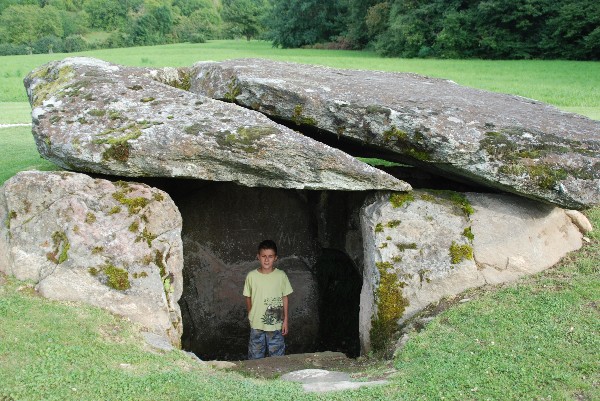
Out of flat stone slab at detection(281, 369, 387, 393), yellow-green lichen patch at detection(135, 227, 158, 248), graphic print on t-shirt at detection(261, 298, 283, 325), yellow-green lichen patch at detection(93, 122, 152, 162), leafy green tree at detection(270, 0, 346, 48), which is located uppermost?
yellow-green lichen patch at detection(93, 122, 152, 162)

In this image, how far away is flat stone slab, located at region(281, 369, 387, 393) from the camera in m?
5.61

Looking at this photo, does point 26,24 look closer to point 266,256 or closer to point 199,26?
point 199,26

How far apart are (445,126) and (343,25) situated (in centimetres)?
7249

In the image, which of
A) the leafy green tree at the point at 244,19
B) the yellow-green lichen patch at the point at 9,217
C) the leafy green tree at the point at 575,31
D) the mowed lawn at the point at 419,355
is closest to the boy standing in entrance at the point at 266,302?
the mowed lawn at the point at 419,355

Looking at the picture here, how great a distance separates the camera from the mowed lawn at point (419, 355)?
5363mm

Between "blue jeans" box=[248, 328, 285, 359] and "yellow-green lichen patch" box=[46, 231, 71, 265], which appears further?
"blue jeans" box=[248, 328, 285, 359]

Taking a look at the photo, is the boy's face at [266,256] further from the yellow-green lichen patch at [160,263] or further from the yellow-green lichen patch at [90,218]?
the yellow-green lichen patch at [90,218]

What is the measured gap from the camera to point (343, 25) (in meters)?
77.6

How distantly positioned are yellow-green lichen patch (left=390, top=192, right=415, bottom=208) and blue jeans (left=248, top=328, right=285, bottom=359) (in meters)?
2.45

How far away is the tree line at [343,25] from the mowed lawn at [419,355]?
41997 mm

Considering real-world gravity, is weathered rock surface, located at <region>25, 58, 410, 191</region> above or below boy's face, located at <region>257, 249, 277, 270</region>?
above

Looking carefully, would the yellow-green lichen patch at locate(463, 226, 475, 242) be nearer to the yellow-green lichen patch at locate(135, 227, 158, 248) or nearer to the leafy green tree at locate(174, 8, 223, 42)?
the yellow-green lichen patch at locate(135, 227, 158, 248)

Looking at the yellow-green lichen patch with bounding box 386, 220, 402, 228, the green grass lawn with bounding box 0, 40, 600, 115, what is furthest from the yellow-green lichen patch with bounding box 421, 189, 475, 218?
the green grass lawn with bounding box 0, 40, 600, 115

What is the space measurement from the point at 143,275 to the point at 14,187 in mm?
1770
